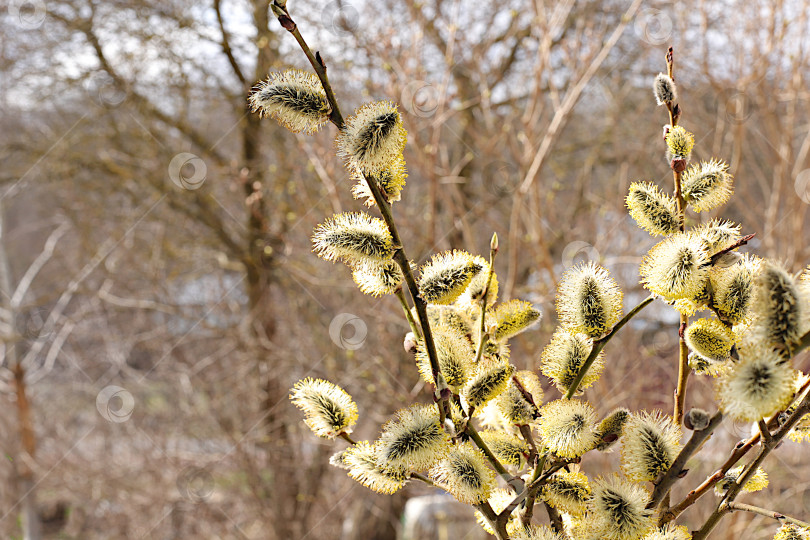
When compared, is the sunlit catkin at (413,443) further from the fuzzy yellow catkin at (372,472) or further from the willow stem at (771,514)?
the willow stem at (771,514)

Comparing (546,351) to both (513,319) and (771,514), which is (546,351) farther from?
(771,514)

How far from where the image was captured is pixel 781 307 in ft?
0.82

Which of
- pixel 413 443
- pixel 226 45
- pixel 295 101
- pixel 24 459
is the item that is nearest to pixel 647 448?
pixel 413 443

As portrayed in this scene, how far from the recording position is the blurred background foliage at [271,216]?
1379mm

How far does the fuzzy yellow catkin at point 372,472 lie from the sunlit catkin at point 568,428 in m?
0.08

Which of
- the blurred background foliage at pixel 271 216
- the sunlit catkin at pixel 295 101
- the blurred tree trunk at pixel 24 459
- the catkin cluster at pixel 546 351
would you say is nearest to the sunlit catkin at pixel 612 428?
the catkin cluster at pixel 546 351

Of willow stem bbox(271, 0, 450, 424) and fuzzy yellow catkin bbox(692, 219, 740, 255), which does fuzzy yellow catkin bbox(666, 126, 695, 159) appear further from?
willow stem bbox(271, 0, 450, 424)

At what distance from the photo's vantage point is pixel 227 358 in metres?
2.13

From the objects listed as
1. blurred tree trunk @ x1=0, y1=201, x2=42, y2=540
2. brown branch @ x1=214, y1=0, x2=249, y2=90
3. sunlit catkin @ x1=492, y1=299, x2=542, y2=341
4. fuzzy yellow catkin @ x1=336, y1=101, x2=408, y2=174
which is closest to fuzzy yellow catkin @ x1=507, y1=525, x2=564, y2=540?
sunlit catkin @ x1=492, y1=299, x2=542, y2=341

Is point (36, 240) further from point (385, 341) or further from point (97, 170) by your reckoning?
point (385, 341)

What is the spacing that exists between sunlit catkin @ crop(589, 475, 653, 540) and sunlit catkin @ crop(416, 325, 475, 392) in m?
0.10

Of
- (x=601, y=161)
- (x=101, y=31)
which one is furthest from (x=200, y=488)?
(x=601, y=161)

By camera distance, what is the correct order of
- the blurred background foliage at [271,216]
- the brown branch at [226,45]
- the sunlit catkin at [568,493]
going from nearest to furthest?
the sunlit catkin at [568,493]
the blurred background foliage at [271,216]
the brown branch at [226,45]

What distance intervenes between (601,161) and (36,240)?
8.08ft
